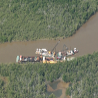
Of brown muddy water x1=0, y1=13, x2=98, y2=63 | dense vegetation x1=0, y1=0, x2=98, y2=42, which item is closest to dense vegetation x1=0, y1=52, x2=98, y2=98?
brown muddy water x1=0, y1=13, x2=98, y2=63

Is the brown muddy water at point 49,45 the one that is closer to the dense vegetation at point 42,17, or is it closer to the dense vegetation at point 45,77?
the dense vegetation at point 42,17

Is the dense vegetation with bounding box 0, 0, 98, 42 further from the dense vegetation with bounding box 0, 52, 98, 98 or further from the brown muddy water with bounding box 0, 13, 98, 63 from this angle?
the dense vegetation with bounding box 0, 52, 98, 98

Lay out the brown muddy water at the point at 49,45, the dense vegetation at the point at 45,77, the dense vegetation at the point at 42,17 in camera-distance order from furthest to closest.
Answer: the dense vegetation at the point at 42,17
the brown muddy water at the point at 49,45
the dense vegetation at the point at 45,77

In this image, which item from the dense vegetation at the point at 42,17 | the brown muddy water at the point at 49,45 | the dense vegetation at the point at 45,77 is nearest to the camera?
the dense vegetation at the point at 45,77

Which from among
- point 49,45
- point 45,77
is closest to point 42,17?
point 49,45

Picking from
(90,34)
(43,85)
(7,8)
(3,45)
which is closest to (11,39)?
(3,45)

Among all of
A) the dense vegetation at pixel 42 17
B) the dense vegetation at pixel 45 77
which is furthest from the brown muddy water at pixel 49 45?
the dense vegetation at pixel 45 77


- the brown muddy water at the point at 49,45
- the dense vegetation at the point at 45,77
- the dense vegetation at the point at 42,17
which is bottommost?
the dense vegetation at the point at 45,77
